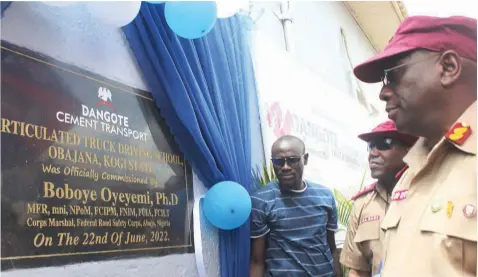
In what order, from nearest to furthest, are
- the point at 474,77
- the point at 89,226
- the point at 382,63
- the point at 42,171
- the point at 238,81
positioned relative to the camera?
the point at 474,77
the point at 382,63
the point at 42,171
the point at 89,226
the point at 238,81

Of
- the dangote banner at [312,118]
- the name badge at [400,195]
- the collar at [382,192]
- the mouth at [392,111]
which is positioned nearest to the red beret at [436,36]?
the mouth at [392,111]

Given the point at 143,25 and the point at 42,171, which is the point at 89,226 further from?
the point at 143,25

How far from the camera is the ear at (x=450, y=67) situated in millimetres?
1146

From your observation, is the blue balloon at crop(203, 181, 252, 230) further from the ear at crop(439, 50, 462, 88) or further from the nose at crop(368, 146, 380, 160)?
the ear at crop(439, 50, 462, 88)

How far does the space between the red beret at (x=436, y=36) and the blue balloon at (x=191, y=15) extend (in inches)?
32.9

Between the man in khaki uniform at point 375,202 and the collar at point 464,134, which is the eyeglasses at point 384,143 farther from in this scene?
the collar at point 464,134

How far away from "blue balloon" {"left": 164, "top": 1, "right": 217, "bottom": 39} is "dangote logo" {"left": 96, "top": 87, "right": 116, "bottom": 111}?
41cm

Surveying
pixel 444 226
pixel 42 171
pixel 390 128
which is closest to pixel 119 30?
pixel 42 171

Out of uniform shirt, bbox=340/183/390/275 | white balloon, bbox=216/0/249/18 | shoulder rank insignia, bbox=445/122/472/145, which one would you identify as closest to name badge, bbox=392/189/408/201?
shoulder rank insignia, bbox=445/122/472/145

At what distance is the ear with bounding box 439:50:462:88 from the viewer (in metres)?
1.15

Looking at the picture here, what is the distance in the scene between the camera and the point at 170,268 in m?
2.11

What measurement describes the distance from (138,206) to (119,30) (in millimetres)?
829

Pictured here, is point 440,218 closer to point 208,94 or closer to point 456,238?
point 456,238

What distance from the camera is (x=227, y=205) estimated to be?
2234mm
